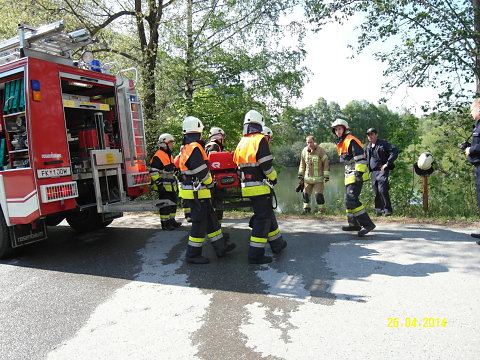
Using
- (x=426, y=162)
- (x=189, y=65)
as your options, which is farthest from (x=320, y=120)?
(x=426, y=162)

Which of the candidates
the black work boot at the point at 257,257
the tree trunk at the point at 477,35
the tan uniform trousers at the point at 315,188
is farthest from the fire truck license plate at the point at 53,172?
the tree trunk at the point at 477,35

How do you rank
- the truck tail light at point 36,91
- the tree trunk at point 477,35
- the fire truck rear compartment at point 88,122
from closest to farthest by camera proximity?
the truck tail light at point 36,91, the fire truck rear compartment at point 88,122, the tree trunk at point 477,35

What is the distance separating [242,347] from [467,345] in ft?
5.12

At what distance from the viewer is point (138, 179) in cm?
602

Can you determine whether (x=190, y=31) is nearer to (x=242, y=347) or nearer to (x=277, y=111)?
(x=277, y=111)

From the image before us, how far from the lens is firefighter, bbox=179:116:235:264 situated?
4.38 metres

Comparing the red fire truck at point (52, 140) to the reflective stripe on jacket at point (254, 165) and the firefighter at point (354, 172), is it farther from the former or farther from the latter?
the firefighter at point (354, 172)

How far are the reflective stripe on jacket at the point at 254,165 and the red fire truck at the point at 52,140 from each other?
131 centimetres

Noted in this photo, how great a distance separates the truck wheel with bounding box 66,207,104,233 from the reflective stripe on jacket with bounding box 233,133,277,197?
139 inches

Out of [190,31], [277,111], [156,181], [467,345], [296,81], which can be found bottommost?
[467,345]

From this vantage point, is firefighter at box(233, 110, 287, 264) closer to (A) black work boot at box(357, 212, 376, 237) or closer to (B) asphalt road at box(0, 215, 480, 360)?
(B) asphalt road at box(0, 215, 480, 360)

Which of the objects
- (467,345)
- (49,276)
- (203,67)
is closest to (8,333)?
(49,276)

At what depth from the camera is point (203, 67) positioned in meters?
11.0

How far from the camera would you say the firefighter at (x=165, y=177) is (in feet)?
21.1
